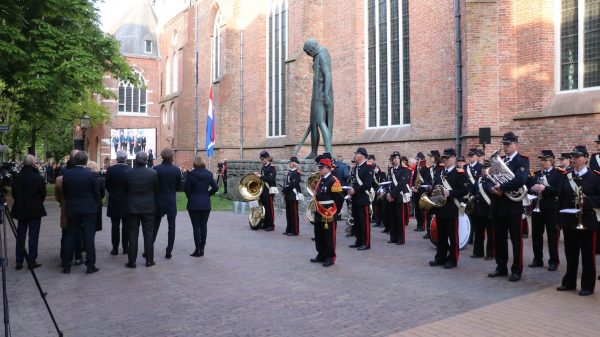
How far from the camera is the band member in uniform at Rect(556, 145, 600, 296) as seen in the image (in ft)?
22.7

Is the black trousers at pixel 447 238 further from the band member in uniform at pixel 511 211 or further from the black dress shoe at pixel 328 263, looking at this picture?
the black dress shoe at pixel 328 263

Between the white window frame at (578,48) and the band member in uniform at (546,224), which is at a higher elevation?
the white window frame at (578,48)

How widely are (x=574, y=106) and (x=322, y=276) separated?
1140 cm

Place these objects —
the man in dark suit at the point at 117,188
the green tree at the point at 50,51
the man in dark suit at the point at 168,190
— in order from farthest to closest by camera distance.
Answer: the green tree at the point at 50,51 → the man in dark suit at the point at 168,190 → the man in dark suit at the point at 117,188

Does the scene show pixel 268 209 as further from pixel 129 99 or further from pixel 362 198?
pixel 129 99

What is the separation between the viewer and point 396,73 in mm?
22953

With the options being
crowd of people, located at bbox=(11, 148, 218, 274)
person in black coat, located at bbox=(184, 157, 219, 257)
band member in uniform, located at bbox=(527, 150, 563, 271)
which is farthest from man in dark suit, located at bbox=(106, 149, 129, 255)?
band member in uniform, located at bbox=(527, 150, 563, 271)

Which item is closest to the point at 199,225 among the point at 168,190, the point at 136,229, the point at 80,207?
the point at 168,190

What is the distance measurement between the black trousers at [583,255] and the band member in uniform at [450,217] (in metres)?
1.91

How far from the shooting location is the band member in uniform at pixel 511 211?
7.70 meters

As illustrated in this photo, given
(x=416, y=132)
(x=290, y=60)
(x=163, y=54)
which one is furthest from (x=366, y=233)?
(x=163, y=54)

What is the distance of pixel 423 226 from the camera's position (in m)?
13.9

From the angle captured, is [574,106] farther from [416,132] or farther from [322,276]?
[322,276]

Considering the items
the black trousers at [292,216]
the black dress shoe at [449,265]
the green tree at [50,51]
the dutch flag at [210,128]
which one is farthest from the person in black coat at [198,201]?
the dutch flag at [210,128]
